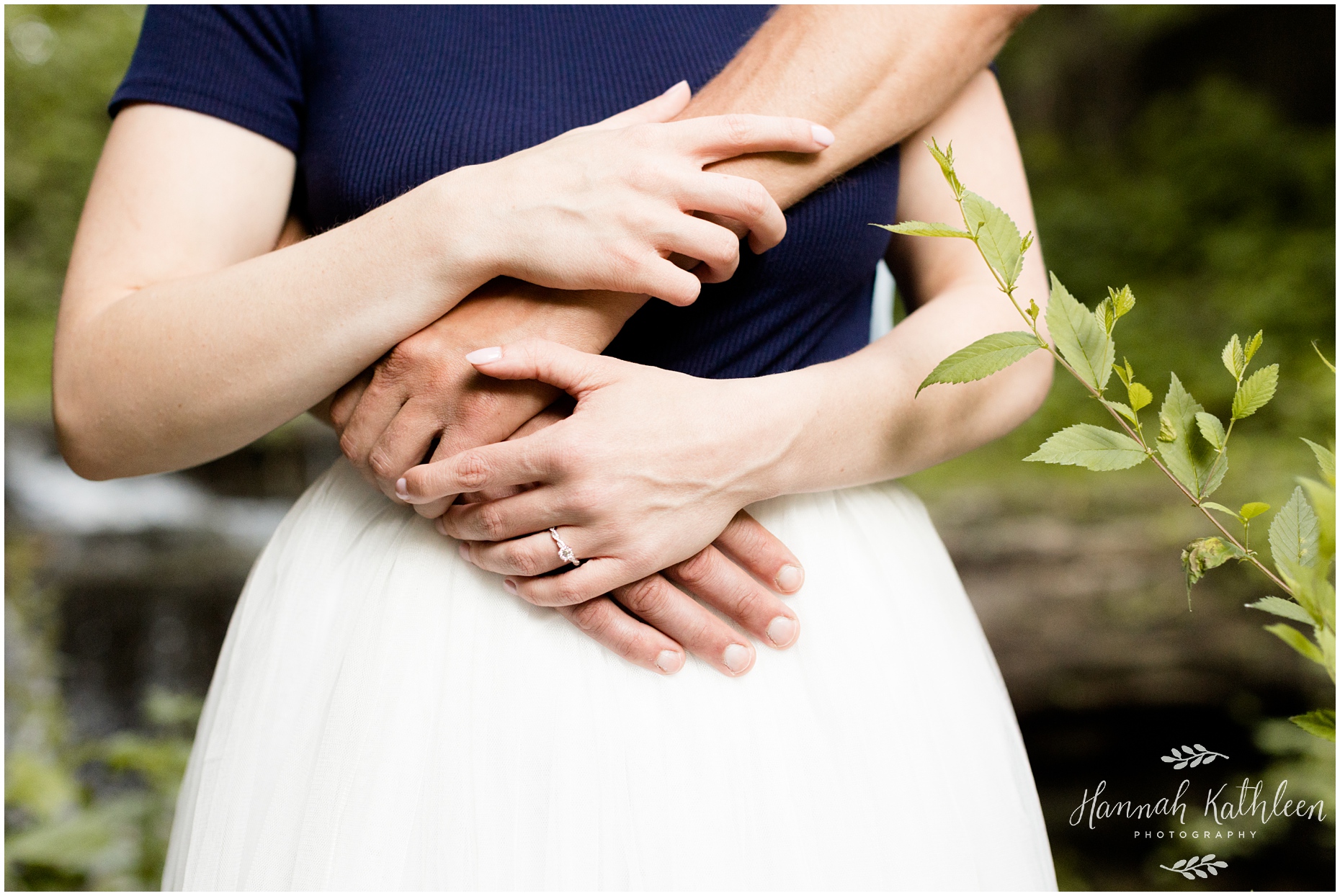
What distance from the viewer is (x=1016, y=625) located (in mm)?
3174

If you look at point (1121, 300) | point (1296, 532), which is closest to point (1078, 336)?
point (1121, 300)

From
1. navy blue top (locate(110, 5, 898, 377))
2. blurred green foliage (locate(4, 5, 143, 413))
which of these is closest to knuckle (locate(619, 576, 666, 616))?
navy blue top (locate(110, 5, 898, 377))

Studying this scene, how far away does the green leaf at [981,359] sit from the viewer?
46 centimetres

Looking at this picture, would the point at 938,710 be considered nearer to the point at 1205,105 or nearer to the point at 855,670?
the point at 855,670

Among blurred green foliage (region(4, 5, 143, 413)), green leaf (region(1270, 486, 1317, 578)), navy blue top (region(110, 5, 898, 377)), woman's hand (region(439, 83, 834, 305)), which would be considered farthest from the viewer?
blurred green foliage (region(4, 5, 143, 413))

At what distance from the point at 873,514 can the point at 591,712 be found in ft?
1.11

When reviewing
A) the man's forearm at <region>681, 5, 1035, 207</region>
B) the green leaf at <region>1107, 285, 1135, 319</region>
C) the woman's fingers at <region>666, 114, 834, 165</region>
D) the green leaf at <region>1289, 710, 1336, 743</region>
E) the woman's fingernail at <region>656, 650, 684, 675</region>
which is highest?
the man's forearm at <region>681, 5, 1035, 207</region>

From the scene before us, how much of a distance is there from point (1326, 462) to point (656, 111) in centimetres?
56

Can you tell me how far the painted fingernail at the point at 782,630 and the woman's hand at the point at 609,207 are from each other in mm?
277

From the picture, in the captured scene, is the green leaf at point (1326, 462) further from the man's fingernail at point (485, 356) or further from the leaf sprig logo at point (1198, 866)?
the man's fingernail at point (485, 356)

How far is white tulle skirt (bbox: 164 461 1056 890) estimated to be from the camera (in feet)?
2.22

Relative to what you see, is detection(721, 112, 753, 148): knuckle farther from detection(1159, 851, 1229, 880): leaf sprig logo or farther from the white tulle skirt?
detection(1159, 851, 1229, 880): leaf sprig logo

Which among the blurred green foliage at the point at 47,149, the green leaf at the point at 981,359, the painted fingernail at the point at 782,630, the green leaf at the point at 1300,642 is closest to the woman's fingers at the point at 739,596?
the painted fingernail at the point at 782,630

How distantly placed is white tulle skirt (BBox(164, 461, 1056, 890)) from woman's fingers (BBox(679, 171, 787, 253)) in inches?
10.4
